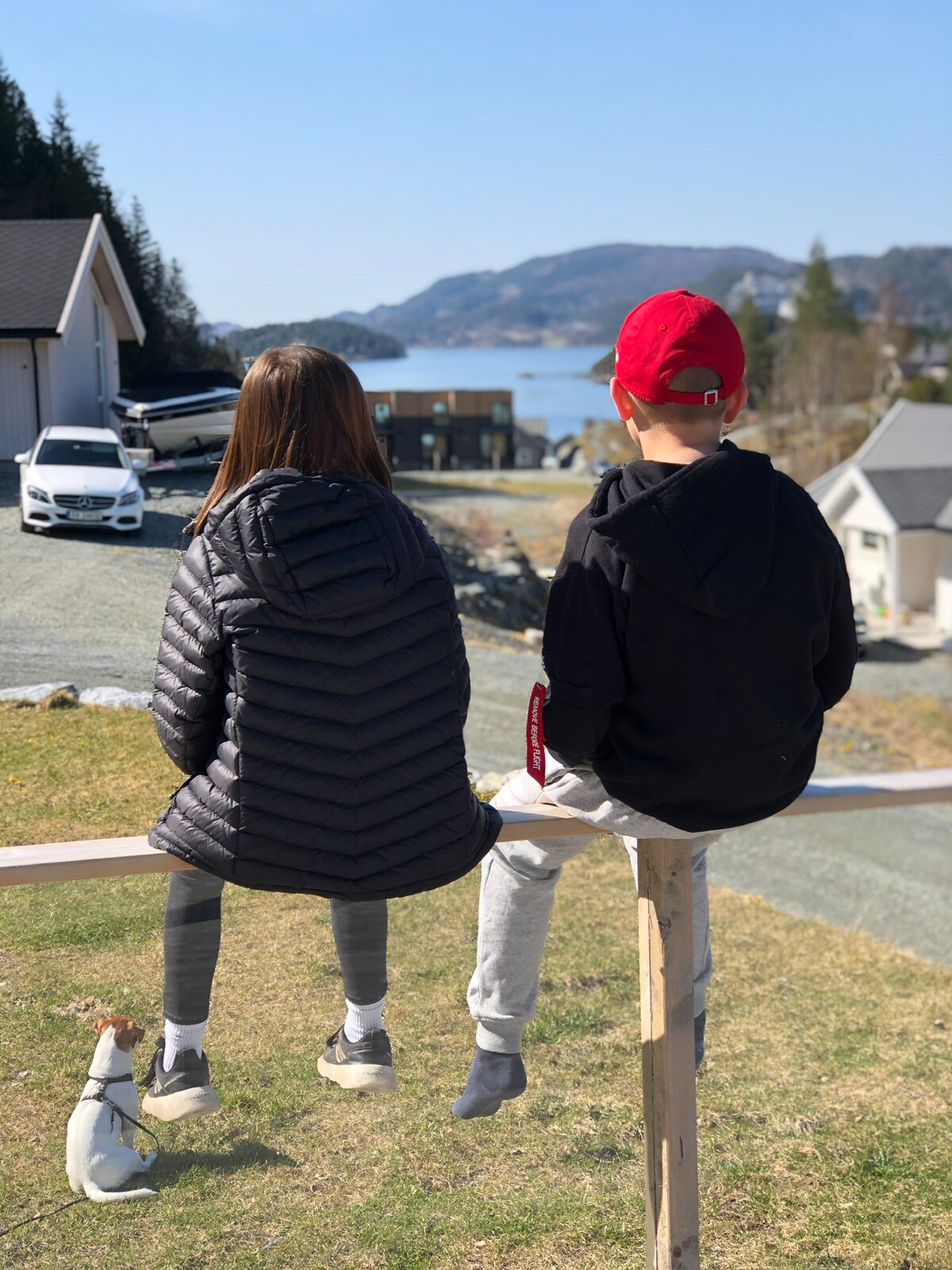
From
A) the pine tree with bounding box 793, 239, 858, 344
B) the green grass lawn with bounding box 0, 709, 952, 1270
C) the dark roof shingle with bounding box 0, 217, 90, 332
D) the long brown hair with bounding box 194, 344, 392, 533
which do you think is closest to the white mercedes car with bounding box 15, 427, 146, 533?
the dark roof shingle with bounding box 0, 217, 90, 332

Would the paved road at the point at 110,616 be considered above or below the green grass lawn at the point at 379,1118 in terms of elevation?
above

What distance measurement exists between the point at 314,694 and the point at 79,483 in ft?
2.86

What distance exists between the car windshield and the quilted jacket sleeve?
634mm

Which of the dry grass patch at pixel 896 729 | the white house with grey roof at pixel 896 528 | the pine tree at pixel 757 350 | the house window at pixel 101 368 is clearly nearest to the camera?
the house window at pixel 101 368

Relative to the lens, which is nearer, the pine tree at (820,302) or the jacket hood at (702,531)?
the jacket hood at (702,531)

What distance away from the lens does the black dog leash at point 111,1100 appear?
229 cm

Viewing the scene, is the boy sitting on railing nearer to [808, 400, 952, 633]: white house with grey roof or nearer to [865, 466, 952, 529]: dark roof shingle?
[808, 400, 952, 633]: white house with grey roof

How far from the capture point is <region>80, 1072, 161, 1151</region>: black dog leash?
2289mm

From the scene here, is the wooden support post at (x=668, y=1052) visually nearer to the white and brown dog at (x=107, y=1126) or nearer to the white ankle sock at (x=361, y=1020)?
the white ankle sock at (x=361, y=1020)

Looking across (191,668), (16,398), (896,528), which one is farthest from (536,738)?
(896,528)

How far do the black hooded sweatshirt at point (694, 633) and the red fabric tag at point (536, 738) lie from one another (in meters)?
0.02

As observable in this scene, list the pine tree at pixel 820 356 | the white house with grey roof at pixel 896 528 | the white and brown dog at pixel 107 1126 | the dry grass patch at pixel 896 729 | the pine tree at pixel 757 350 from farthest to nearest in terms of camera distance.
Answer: the pine tree at pixel 757 350 → the pine tree at pixel 820 356 → the white house with grey roof at pixel 896 528 → the dry grass patch at pixel 896 729 → the white and brown dog at pixel 107 1126

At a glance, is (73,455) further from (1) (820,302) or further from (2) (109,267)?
(1) (820,302)

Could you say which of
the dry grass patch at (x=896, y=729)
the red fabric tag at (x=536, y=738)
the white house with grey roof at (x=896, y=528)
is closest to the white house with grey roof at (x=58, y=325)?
the red fabric tag at (x=536, y=738)
